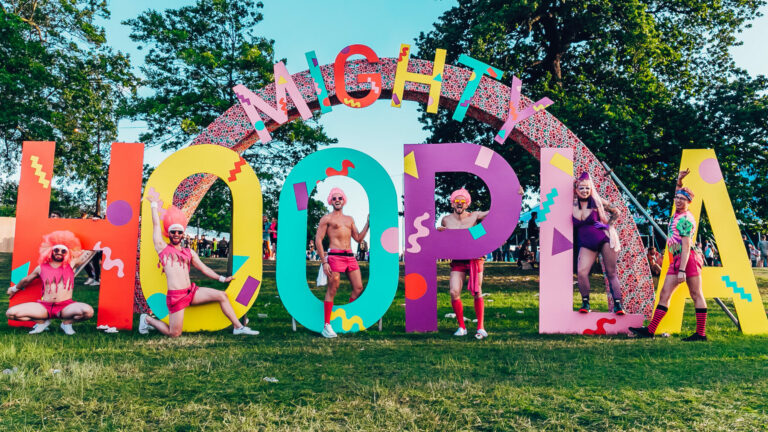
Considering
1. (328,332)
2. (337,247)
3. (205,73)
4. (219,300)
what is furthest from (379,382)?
(205,73)

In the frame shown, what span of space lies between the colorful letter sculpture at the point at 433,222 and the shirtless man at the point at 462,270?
136 millimetres

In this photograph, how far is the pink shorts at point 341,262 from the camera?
630cm

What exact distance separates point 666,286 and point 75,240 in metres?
7.67

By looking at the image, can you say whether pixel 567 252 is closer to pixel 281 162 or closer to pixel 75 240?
pixel 75 240

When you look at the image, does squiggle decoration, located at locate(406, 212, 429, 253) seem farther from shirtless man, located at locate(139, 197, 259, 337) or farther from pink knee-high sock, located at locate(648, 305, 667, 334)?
pink knee-high sock, located at locate(648, 305, 667, 334)

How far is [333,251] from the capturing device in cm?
636

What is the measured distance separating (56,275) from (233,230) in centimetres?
228

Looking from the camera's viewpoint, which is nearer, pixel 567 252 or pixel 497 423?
pixel 497 423

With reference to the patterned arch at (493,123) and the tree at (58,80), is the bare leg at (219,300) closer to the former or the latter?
the patterned arch at (493,123)

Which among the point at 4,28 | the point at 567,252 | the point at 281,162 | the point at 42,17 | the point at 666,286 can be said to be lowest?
the point at 666,286

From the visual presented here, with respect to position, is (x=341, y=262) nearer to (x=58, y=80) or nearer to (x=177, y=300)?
(x=177, y=300)

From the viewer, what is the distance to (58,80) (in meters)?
14.5

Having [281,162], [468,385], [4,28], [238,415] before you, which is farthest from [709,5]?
[4,28]

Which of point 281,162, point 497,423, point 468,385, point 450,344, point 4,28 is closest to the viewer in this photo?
point 497,423
